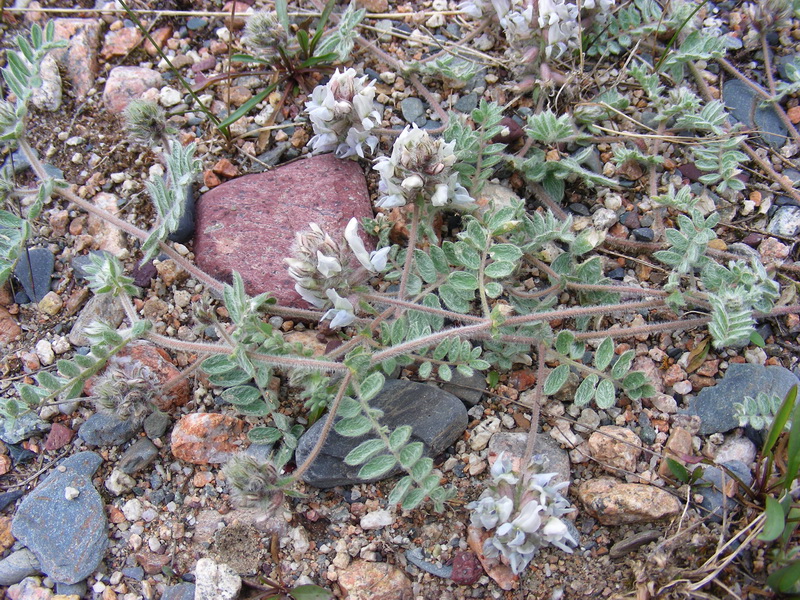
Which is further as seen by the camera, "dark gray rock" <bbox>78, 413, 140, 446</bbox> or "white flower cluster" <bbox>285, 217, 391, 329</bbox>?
"dark gray rock" <bbox>78, 413, 140, 446</bbox>

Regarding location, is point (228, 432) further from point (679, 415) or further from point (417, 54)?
point (417, 54)

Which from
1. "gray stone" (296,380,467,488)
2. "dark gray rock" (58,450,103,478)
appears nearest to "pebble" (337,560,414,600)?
"gray stone" (296,380,467,488)

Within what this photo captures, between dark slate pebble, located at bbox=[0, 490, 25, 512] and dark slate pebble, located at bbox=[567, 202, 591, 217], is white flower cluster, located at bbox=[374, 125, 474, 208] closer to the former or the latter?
dark slate pebble, located at bbox=[567, 202, 591, 217]

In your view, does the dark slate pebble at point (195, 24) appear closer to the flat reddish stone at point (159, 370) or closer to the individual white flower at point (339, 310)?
the flat reddish stone at point (159, 370)

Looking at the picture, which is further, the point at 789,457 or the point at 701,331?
the point at 701,331

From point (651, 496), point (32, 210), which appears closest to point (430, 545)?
point (651, 496)

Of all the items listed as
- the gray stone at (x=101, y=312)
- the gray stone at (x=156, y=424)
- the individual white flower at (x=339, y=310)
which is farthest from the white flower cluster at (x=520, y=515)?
the gray stone at (x=101, y=312)

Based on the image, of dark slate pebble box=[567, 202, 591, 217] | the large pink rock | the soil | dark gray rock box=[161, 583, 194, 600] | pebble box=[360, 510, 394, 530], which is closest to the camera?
the soil
